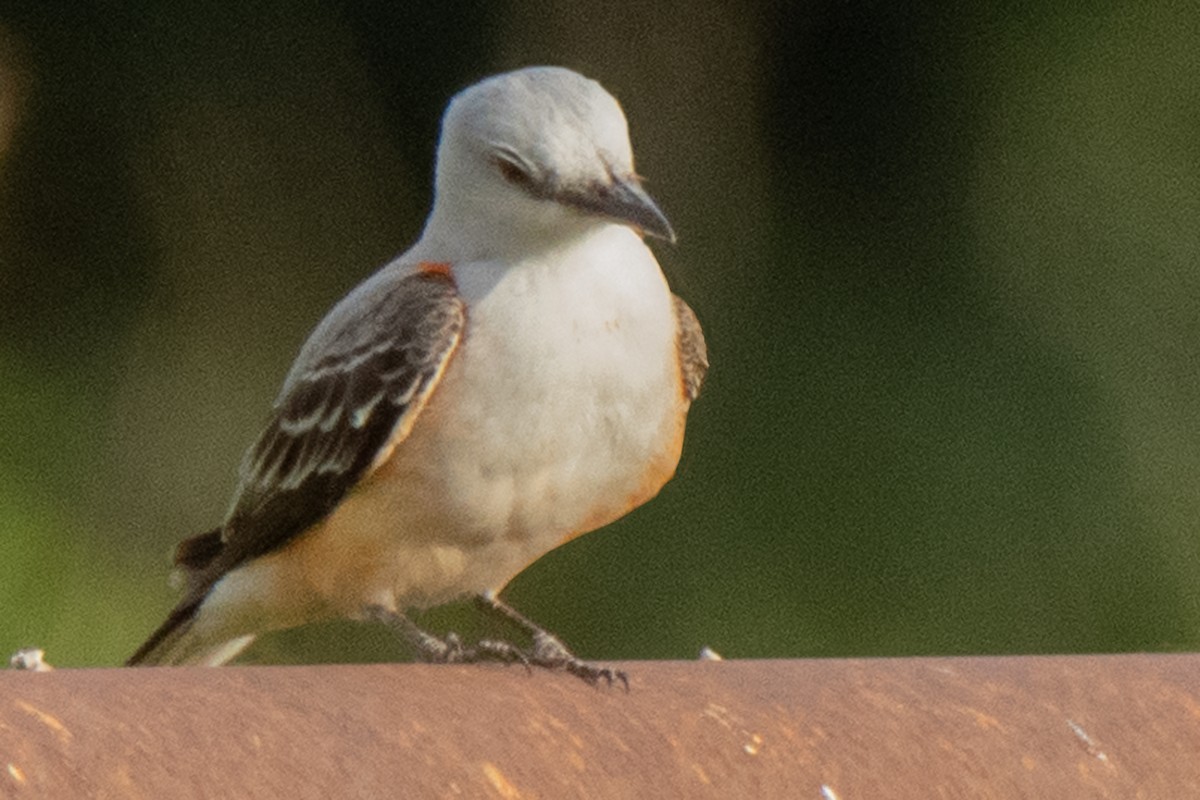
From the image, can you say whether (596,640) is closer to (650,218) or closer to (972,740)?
(650,218)

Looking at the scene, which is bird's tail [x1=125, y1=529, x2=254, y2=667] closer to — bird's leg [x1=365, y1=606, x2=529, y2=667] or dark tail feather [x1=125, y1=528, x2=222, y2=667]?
dark tail feather [x1=125, y1=528, x2=222, y2=667]

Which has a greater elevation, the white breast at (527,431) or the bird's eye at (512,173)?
the bird's eye at (512,173)

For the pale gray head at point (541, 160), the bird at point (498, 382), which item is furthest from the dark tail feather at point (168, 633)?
the pale gray head at point (541, 160)

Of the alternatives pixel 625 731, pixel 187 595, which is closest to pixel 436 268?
pixel 187 595

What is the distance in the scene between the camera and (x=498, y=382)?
3.18 metres

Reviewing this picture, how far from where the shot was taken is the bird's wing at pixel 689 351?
3.47m

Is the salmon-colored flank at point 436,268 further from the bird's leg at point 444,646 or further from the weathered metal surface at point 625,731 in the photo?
the weathered metal surface at point 625,731

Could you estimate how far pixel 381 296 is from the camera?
136 inches

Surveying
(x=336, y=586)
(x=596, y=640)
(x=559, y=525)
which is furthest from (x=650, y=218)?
(x=596, y=640)

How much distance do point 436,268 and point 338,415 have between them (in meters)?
0.27

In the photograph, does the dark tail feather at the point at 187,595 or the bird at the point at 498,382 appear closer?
the bird at the point at 498,382

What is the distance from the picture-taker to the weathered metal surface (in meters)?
1.75

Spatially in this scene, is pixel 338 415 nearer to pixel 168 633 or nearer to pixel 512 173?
pixel 512 173

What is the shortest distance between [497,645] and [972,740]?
1.01 m
